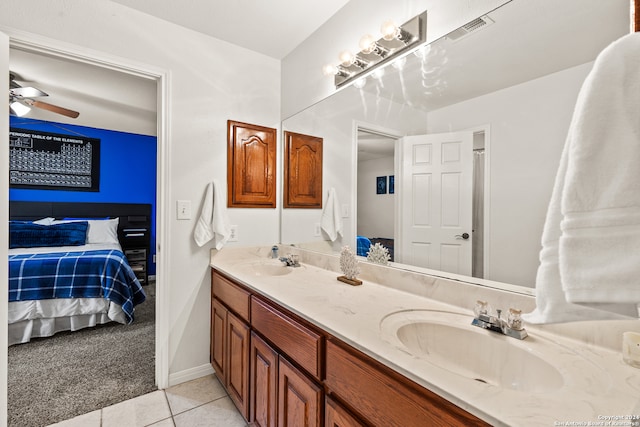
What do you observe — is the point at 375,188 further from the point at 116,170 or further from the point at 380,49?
the point at 116,170

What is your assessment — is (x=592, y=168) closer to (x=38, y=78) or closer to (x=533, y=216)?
(x=533, y=216)

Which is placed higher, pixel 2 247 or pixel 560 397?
pixel 2 247

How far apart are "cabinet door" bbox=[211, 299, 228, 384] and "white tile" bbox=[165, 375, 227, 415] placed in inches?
3.5

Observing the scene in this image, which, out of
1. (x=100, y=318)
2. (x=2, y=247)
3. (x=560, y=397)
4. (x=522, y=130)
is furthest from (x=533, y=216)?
(x=100, y=318)

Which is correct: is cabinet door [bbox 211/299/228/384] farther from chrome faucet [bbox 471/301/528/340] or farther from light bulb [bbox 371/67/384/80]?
light bulb [bbox 371/67/384/80]

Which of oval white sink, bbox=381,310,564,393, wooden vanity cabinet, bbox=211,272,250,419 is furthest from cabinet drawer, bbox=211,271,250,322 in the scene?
oval white sink, bbox=381,310,564,393

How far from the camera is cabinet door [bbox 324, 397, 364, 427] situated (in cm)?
86

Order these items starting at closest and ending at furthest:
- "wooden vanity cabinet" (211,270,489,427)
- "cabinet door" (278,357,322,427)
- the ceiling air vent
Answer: "wooden vanity cabinet" (211,270,489,427) < "cabinet door" (278,357,322,427) < the ceiling air vent

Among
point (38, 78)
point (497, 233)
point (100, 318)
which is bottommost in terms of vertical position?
point (100, 318)

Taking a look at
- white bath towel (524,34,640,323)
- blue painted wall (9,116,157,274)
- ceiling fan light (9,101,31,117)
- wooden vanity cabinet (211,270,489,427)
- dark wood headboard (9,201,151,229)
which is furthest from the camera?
blue painted wall (9,116,157,274)

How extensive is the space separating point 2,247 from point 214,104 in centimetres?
141

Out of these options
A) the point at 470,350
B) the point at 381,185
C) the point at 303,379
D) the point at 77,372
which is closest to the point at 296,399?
the point at 303,379

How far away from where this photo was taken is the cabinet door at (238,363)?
60.1 inches

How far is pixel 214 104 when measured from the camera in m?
2.13
